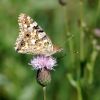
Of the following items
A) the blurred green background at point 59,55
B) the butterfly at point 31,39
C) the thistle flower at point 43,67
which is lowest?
the thistle flower at point 43,67

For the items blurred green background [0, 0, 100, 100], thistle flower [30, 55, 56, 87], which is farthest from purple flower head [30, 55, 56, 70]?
blurred green background [0, 0, 100, 100]

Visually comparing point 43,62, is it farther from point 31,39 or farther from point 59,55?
point 59,55

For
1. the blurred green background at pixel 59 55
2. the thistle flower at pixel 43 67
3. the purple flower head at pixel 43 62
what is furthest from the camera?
the blurred green background at pixel 59 55

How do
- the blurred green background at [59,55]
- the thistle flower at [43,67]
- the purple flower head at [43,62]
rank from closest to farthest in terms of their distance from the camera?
the thistle flower at [43,67] < the purple flower head at [43,62] < the blurred green background at [59,55]

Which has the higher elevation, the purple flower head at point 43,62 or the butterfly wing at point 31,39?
the butterfly wing at point 31,39

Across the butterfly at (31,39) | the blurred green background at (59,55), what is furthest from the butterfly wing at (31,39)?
the blurred green background at (59,55)

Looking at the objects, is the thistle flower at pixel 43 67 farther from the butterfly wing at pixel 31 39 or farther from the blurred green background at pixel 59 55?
the blurred green background at pixel 59 55

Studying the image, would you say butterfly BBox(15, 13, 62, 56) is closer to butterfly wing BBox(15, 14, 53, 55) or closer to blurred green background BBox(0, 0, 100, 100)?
butterfly wing BBox(15, 14, 53, 55)
